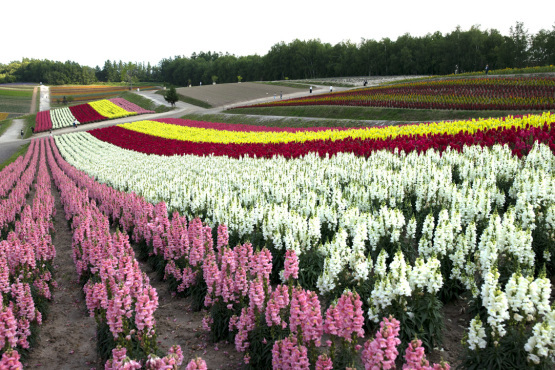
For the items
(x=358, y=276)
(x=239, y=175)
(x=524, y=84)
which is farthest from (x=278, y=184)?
(x=524, y=84)

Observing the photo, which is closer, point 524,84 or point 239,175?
point 239,175

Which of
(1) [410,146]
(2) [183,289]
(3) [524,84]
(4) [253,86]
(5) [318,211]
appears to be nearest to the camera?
(2) [183,289]

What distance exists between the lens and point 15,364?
5059 millimetres

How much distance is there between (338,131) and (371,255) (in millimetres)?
19661

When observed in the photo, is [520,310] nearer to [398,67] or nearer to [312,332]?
[312,332]

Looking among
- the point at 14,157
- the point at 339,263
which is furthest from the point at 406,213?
the point at 14,157

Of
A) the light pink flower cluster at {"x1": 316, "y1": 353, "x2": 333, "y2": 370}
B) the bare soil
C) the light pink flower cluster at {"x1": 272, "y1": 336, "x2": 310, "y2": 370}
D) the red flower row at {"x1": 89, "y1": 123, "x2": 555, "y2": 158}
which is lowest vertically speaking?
the light pink flower cluster at {"x1": 272, "y1": 336, "x2": 310, "y2": 370}

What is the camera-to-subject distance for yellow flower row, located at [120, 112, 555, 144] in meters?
19.3

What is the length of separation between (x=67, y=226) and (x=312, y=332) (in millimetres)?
14236

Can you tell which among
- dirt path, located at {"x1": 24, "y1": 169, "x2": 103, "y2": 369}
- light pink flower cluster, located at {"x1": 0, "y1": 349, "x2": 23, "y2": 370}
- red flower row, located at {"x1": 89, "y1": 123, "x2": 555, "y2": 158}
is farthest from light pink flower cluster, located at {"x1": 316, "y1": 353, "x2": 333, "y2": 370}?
red flower row, located at {"x1": 89, "y1": 123, "x2": 555, "y2": 158}

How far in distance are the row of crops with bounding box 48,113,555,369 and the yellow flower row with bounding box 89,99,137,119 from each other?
63470 millimetres

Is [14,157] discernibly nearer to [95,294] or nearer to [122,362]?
[95,294]

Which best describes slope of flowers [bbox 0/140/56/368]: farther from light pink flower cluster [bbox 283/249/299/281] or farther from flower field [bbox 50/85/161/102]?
flower field [bbox 50/85/161/102]

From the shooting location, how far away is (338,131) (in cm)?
2756
